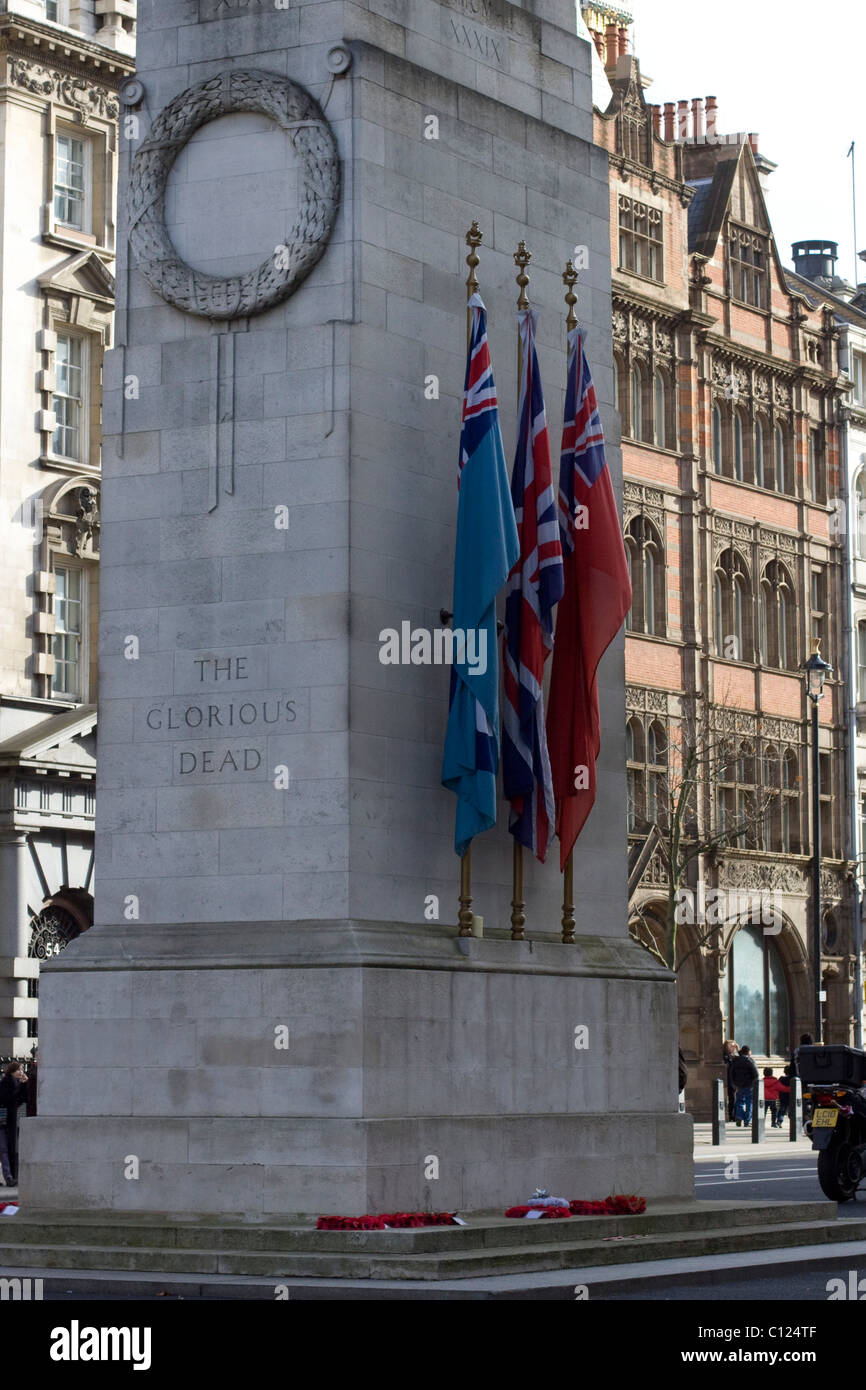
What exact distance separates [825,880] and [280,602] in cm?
5325

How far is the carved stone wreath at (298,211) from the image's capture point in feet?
70.0

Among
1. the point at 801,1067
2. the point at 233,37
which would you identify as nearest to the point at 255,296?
the point at 233,37

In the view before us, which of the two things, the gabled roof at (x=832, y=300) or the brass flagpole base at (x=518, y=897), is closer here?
the brass flagpole base at (x=518, y=897)

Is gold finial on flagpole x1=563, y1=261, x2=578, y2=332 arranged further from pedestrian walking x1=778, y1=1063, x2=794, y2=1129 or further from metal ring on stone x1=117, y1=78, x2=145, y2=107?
pedestrian walking x1=778, y1=1063, x2=794, y2=1129

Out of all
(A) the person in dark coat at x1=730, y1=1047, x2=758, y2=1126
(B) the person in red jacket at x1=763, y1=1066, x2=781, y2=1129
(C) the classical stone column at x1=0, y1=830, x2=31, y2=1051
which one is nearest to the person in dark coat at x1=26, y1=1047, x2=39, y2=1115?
(C) the classical stone column at x1=0, y1=830, x2=31, y2=1051

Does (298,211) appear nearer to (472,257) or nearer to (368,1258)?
(472,257)

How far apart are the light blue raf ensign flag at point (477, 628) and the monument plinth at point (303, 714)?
337mm

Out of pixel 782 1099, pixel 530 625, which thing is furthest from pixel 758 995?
pixel 530 625

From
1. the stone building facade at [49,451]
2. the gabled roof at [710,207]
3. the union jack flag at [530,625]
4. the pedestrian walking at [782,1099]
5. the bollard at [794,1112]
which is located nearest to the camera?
the union jack flag at [530,625]

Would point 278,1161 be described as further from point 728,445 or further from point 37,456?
point 728,445

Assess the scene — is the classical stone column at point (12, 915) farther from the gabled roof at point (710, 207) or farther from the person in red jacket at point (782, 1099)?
the gabled roof at point (710, 207)

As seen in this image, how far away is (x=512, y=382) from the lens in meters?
23.2

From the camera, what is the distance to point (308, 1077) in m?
19.8

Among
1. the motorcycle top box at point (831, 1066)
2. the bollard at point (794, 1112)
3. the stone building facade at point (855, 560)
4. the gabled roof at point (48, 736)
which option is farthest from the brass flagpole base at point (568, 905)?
the stone building facade at point (855, 560)
